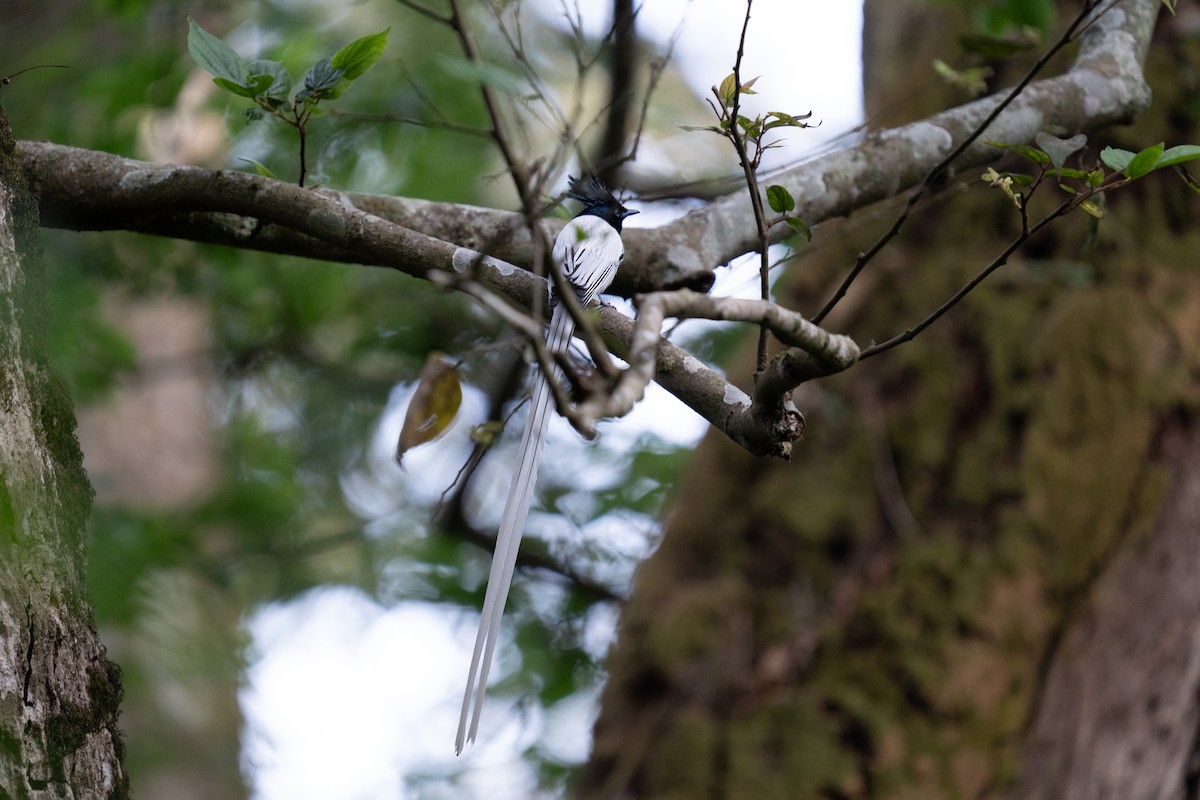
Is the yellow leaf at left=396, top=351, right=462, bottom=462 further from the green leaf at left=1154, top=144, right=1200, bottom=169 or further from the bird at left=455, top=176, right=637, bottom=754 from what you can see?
the green leaf at left=1154, top=144, right=1200, bottom=169

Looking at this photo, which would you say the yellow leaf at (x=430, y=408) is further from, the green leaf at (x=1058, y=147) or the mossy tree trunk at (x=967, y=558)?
the mossy tree trunk at (x=967, y=558)

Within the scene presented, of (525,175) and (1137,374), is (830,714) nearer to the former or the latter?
(1137,374)

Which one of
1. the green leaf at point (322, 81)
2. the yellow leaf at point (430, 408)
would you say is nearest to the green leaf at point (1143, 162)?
the yellow leaf at point (430, 408)

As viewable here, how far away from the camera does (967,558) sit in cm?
278

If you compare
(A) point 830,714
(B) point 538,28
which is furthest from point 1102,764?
Result: (B) point 538,28

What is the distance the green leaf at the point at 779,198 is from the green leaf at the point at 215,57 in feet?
2.65

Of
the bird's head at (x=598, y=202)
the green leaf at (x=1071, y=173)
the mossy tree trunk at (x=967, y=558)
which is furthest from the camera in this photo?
the mossy tree trunk at (x=967, y=558)

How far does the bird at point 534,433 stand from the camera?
1.31m

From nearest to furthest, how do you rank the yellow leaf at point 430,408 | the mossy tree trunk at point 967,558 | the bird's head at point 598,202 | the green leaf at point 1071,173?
1. the green leaf at point 1071,173
2. the yellow leaf at point 430,408
3. the bird's head at point 598,202
4. the mossy tree trunk at point 967,558

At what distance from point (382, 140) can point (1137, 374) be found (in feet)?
9.83

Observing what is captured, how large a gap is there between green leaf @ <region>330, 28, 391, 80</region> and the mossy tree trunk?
135 centimetres

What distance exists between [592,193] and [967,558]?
1.62 m

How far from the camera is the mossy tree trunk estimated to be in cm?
262

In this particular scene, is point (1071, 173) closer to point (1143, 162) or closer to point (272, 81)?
point (1143, 162)
